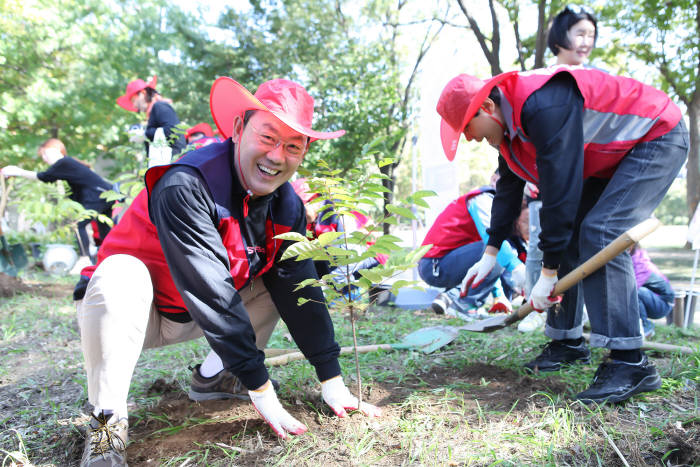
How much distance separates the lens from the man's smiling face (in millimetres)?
1719

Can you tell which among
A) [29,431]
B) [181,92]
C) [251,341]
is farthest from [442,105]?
[181,92]

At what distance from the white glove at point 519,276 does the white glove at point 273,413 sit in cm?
323

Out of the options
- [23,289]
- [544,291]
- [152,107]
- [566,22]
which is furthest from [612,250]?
[23,289]

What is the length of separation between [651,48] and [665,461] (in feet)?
35.7

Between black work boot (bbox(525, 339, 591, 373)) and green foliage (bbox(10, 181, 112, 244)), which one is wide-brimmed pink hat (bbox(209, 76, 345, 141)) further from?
green foliage (bbox(10, 181, 112, 244))

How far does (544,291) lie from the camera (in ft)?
7.05

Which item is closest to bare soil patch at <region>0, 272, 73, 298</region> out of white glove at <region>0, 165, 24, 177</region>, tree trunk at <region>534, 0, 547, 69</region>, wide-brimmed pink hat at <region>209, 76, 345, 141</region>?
white glove at <region>0, 165, 24, 177</region>

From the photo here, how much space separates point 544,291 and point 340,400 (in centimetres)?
105

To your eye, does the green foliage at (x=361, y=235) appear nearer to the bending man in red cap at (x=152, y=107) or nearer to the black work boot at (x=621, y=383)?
the black work boot at (x=621, y=383)

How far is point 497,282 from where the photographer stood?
450 centimetres

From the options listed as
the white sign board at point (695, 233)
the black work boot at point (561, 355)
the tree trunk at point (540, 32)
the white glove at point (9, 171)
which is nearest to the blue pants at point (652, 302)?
the white sign board at point (695, 233)

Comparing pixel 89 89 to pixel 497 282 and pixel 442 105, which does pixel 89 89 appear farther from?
pixel 442 105

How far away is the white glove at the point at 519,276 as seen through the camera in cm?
441

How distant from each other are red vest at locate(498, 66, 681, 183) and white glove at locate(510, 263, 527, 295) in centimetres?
246
